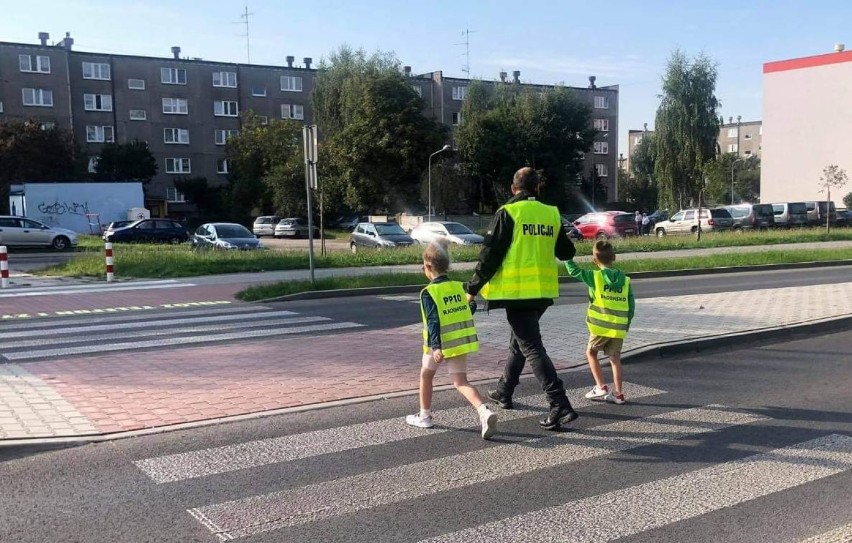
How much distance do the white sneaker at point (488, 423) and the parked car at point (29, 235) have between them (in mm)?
31155

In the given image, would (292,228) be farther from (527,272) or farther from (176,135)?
(527,272)

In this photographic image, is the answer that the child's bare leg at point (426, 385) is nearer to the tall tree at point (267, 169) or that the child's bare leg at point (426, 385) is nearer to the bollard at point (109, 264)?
the bollard at point (109, 264)

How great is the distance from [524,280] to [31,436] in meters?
3.68

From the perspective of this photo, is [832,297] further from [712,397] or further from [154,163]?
[154,163]

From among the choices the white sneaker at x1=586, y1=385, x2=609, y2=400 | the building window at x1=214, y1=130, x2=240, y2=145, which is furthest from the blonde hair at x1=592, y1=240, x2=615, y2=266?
the building window at x1=214, y1=130, x2=240, y2=145

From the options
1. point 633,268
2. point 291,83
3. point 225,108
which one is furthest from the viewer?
point 291,83

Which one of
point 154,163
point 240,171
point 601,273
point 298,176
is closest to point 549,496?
point 601,273

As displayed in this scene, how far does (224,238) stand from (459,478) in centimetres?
2345

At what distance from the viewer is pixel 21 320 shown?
11.6 m

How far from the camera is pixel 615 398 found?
625 cm

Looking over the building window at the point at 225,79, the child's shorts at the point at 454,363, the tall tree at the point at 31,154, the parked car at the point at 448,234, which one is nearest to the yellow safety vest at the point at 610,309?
the child's shorts at the point at 454,363

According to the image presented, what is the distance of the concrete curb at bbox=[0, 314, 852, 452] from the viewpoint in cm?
518

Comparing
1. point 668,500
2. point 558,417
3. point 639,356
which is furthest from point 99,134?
point 668,500

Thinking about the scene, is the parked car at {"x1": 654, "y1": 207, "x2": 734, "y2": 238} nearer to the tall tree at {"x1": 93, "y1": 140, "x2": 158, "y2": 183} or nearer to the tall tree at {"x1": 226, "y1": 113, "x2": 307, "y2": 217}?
the tall tree at {"x1": 226, "y1": 113, "x2": 307, "y2": 217}
